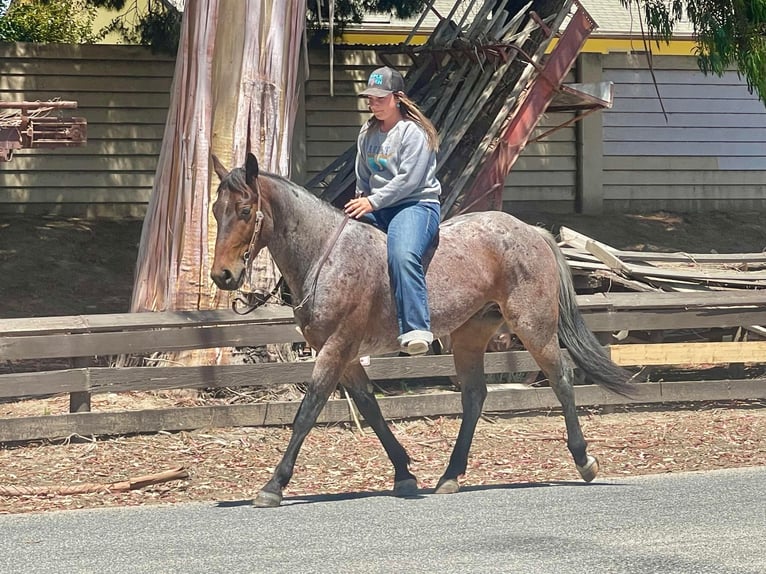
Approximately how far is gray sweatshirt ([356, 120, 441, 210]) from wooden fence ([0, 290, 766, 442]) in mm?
2684

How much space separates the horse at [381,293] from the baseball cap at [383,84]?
77 cm

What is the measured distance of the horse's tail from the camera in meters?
8.88

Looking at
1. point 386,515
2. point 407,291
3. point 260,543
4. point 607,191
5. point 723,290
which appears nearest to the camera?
point 260,543

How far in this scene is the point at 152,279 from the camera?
1134 cm

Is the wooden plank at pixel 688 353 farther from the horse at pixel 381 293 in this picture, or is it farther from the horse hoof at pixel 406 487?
the horse hoof at pixel 406 487

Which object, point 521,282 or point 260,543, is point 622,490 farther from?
point 260,543

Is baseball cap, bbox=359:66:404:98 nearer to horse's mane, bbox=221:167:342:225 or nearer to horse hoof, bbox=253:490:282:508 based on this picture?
horse's mane, bbox=221:167:342:225

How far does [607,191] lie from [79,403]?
11310 millimetres

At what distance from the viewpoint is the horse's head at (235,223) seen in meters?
7.40

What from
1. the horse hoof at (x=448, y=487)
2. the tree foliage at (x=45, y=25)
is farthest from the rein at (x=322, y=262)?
the tree foliage at (x=45, y=25)

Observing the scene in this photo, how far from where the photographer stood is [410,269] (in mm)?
7832

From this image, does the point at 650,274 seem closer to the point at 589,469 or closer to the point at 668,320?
the point at 668,320

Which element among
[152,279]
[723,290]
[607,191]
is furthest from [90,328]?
[607,191]

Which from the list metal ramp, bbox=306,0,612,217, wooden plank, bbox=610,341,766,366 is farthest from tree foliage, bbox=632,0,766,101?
wooden plank, bbox=610,341,766,366
